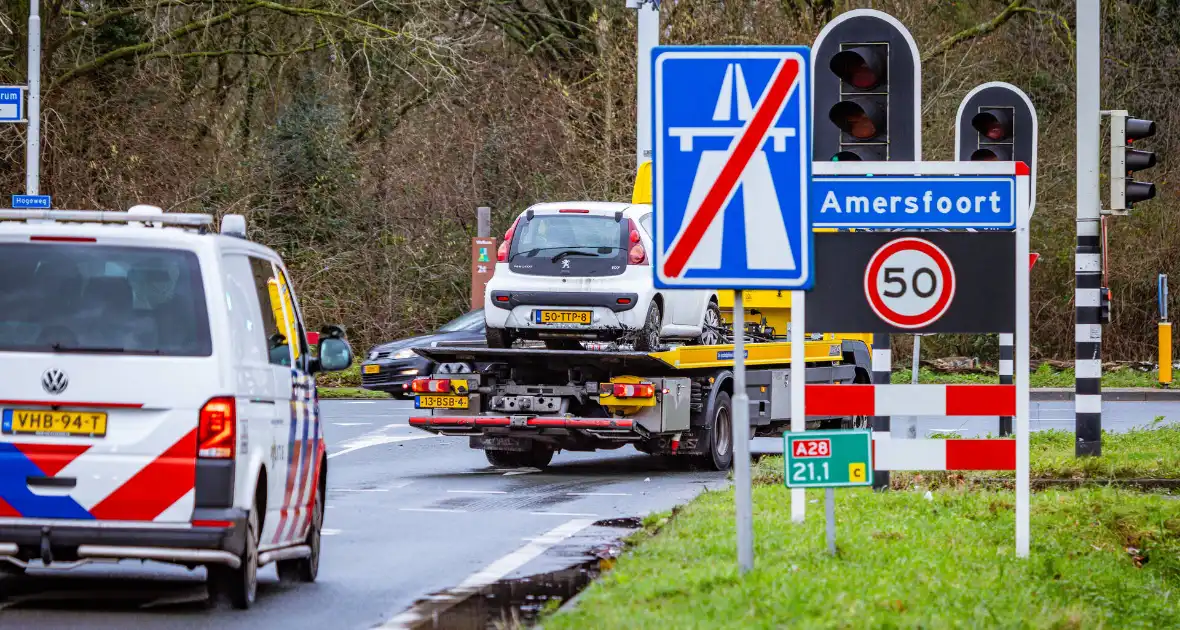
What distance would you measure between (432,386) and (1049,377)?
18.8 metres

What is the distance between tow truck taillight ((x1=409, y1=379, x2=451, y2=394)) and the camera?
56.4 feet

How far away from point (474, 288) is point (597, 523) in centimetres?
1884

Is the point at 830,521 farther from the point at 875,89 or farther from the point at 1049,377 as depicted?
the point at 1049,377

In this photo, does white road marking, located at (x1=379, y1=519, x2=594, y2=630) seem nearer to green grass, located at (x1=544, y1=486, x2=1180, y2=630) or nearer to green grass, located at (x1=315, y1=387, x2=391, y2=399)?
green grass, located at (x1=544, y1=486, x2=1180, y2=630)

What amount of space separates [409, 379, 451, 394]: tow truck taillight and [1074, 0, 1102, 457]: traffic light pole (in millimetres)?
5699

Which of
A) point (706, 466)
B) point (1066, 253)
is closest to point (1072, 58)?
point (1066, 253)

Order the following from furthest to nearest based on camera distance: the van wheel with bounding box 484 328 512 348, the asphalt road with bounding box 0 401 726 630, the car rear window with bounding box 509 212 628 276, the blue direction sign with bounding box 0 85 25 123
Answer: the blue direction sign with bounding box 0 85 25 123 → the van wheel with bounding box 484 328 512 348 → the car rear window with bounding box 509 212 628 276 → the asphalt road with bounding box 0 401 726 630

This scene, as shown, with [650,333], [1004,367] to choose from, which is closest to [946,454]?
[650,333]

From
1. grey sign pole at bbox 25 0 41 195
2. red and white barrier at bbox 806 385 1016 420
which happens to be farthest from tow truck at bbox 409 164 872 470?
grey sign pole at bbox 25 0 41 195

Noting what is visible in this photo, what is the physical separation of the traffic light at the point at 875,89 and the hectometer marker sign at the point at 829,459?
441 centimetres

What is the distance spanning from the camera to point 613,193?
1340 inches

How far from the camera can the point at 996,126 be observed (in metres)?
15.9

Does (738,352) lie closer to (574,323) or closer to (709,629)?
(709,629)

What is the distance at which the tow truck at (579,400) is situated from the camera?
1686 centimetres
